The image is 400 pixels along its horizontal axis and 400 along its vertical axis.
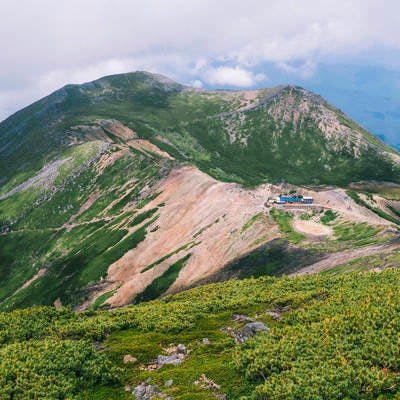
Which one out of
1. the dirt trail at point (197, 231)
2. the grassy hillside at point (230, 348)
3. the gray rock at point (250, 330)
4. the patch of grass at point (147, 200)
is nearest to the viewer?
the grassy hillside at point (230, 348)

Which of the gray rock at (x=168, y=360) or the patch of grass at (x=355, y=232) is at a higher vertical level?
the gray rock at (x=168, y=360)

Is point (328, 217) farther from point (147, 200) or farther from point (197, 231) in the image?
point (147, 200)

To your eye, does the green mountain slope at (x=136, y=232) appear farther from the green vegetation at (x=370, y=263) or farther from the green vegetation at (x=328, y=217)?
the green vegetation at (x=370, y=263)

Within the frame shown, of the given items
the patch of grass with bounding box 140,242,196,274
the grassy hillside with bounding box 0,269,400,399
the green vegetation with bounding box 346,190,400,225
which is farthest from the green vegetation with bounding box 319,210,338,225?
the grassy hillside with bounding box 0,269,400,399

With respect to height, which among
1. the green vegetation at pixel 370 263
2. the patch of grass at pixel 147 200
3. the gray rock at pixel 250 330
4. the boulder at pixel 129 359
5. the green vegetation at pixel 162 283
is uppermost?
the patch of grass at pixel 147 200

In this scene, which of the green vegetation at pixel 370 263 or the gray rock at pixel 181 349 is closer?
the gray rock at pixel 181 349

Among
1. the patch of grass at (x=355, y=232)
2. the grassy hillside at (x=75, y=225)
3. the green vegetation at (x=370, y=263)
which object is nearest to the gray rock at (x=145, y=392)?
the green vegetation at (x=370, y=263)

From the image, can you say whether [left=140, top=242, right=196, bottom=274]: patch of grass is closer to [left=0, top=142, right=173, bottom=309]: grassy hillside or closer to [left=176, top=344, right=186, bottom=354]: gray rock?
[left=0, top=142, right=173, bottom=309]: grassy hillside

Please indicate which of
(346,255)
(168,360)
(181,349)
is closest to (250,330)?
(181,349)
